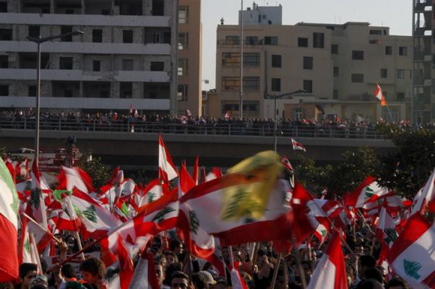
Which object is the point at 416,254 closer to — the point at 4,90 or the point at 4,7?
the point at 4,90

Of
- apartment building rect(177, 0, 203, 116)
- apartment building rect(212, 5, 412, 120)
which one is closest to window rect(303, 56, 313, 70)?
apartment building rect(212, 5, 412, 120)

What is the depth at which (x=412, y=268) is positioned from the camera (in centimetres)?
1039

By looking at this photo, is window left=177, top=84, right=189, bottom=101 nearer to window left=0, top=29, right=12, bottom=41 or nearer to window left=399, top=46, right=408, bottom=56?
window left=0, top=29, right=12, bottom=41

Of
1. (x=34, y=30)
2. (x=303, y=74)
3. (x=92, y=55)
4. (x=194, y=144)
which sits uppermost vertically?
(x=34, y=30)

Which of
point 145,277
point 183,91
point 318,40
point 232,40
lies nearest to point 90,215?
point 145,277

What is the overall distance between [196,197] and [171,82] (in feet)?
220

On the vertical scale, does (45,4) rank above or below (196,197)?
above

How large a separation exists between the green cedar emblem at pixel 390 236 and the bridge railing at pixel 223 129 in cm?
4842

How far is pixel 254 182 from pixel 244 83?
82769mm

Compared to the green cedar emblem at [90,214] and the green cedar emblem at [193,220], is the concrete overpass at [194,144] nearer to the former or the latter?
the green cedar emblem at [90,214]

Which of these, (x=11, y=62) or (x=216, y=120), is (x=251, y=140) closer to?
(x=216, y=120)

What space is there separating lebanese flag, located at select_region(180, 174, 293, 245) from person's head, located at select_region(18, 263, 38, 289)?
1.42 m

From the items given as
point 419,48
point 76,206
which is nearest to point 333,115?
point 419,48

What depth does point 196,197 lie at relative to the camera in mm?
10992
